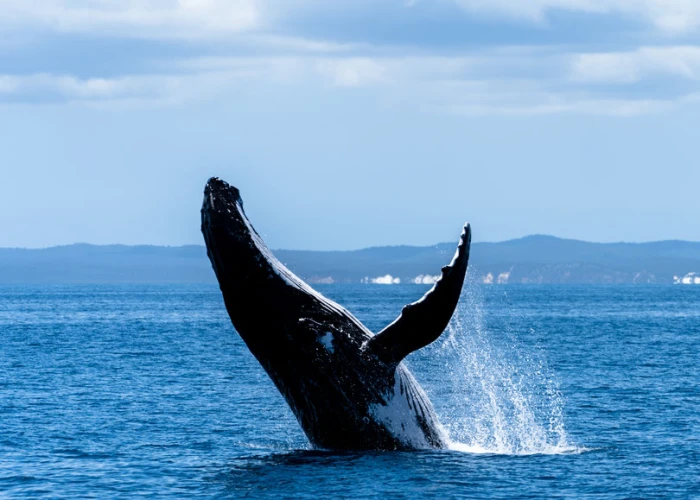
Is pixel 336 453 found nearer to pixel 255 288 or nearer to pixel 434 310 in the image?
pixel 255 288

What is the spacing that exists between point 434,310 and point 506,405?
1593cm

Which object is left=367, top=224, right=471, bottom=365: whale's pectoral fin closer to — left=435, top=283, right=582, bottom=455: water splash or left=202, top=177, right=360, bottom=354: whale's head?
left=202, top=177, right=360, bottom=354: whale's head

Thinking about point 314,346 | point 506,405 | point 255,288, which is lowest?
point 506,405

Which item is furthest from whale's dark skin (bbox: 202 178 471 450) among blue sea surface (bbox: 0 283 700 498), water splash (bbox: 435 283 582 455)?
water splash (bbox: 435 283 582 455)

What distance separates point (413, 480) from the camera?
14625 millimetres

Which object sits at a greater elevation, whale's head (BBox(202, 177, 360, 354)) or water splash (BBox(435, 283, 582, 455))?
whale's head (BBox(202, 177, 360, 354))

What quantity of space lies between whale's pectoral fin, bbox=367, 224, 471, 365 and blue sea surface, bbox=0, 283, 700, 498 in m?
1.92

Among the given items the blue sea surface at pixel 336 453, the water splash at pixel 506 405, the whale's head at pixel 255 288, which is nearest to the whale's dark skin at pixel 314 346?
the whale's head at pixel 255 288

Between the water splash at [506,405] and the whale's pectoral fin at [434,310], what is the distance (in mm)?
4139

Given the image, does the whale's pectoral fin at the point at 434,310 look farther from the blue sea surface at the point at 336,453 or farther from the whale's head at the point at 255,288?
the blue sea surface at the point at 336,453

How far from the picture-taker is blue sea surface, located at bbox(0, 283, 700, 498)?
15.2 m

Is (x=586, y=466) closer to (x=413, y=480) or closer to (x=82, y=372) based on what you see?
(x=413, y=480)

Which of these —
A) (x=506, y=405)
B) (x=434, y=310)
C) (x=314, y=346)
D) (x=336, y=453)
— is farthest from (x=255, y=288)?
(x=506, y=405)

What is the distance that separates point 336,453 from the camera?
586 inches
